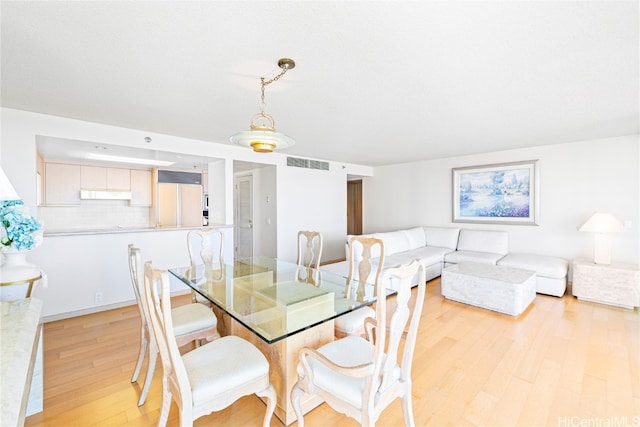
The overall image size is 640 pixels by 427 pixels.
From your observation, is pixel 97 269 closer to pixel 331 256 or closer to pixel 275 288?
pixel 275 288

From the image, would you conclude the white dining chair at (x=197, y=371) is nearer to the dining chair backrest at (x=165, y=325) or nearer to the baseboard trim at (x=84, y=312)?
the dining chair backrest at (x=165, y=325)

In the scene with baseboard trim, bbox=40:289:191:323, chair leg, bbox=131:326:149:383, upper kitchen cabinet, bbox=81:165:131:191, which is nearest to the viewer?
chair leg, bbox=131:326:149:383

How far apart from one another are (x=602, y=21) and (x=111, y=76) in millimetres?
3145

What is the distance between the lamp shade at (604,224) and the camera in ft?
11.8

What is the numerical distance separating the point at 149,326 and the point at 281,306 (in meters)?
0.84

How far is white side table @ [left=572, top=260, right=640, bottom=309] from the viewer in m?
3.36

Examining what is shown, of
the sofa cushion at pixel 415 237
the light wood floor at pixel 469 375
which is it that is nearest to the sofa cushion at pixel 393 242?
the sofa cushion at pixel 415 237

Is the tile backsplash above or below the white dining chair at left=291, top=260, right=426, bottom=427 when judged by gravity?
above

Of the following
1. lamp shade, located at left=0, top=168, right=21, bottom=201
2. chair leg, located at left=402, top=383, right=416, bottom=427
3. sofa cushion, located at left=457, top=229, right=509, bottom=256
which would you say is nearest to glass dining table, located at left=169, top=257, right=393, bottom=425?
chair leg, located at left=402, top=383, right=416, bottom=427

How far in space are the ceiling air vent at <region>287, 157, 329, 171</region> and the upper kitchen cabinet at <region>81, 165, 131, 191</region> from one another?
3271 mm

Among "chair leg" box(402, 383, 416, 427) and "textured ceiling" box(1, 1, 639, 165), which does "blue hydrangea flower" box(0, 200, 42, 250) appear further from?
"chair leg" box(402, 383, 416, 427)

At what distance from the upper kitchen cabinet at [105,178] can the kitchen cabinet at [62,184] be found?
0.11m

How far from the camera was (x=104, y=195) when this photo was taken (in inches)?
202

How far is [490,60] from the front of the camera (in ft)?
6.04
